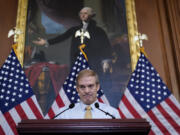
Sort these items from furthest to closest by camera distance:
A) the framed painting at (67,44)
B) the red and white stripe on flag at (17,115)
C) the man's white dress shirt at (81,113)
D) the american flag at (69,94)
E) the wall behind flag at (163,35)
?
the wall behind flag at (163,35) → the framed painting at (67,44) → the american flag at (69,94) → the red and white stripe on flag at (17,115) → the man's white dress shirt at (81,113)

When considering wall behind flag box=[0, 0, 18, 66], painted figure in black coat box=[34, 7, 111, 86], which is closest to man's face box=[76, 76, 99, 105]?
painted figure in black coat box=[34, 7, 111, 86]

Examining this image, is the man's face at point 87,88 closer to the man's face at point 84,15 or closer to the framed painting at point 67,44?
the framed painting at point 67,44

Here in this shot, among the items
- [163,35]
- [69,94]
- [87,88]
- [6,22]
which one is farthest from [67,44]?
[87,88]

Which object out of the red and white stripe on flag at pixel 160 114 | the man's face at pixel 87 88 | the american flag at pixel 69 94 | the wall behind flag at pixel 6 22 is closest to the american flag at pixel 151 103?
the red and white stripe on flag at pixel 160 114

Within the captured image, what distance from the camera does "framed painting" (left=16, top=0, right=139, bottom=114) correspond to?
4.33 meters

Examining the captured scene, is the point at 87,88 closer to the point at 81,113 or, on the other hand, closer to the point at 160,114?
the point at 81,113

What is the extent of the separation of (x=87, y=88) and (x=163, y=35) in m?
3.23

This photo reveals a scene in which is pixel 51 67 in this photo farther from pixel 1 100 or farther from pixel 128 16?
pixel 128 16

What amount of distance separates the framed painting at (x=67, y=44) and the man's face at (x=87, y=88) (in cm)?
183

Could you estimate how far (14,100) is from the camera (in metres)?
3.43

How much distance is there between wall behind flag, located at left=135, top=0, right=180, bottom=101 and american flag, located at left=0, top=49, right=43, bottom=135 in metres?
2.77

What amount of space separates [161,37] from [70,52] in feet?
7.29

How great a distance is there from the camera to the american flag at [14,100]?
3266mm

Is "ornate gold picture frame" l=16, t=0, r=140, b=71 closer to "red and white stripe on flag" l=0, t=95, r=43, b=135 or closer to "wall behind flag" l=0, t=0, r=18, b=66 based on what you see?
"wall behind flag" l=0, t=0, r=18, b=66
